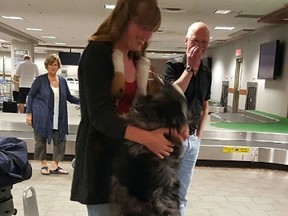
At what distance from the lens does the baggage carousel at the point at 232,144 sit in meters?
5.42

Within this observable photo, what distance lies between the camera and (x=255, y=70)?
1216 centimetres

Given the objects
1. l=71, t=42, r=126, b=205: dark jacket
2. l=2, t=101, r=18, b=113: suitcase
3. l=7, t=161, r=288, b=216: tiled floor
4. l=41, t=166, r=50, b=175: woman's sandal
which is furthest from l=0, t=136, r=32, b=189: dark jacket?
l=2, t=101, r=18, b=113: suitcase

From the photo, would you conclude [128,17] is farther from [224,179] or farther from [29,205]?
[224,179]

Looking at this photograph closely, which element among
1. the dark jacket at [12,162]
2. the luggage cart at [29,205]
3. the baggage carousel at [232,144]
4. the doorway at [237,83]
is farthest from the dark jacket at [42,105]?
the doorway at [237,83]

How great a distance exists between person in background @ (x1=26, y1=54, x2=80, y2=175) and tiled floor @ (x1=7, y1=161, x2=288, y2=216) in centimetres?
46

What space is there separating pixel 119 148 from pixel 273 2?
7.28 m

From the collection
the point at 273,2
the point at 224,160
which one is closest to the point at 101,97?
the point at 224,160

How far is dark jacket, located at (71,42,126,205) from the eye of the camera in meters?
1.02

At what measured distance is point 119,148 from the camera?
1085 mm

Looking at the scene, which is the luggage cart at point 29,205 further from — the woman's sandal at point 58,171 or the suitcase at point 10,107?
the suitcase at point 10,107

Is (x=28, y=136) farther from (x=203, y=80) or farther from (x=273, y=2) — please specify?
(x=273, y=2)

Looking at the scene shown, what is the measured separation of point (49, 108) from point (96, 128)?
3.46 meters

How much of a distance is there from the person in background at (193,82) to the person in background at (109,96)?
0.85m

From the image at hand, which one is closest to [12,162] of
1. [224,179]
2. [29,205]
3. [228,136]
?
[29,205]
